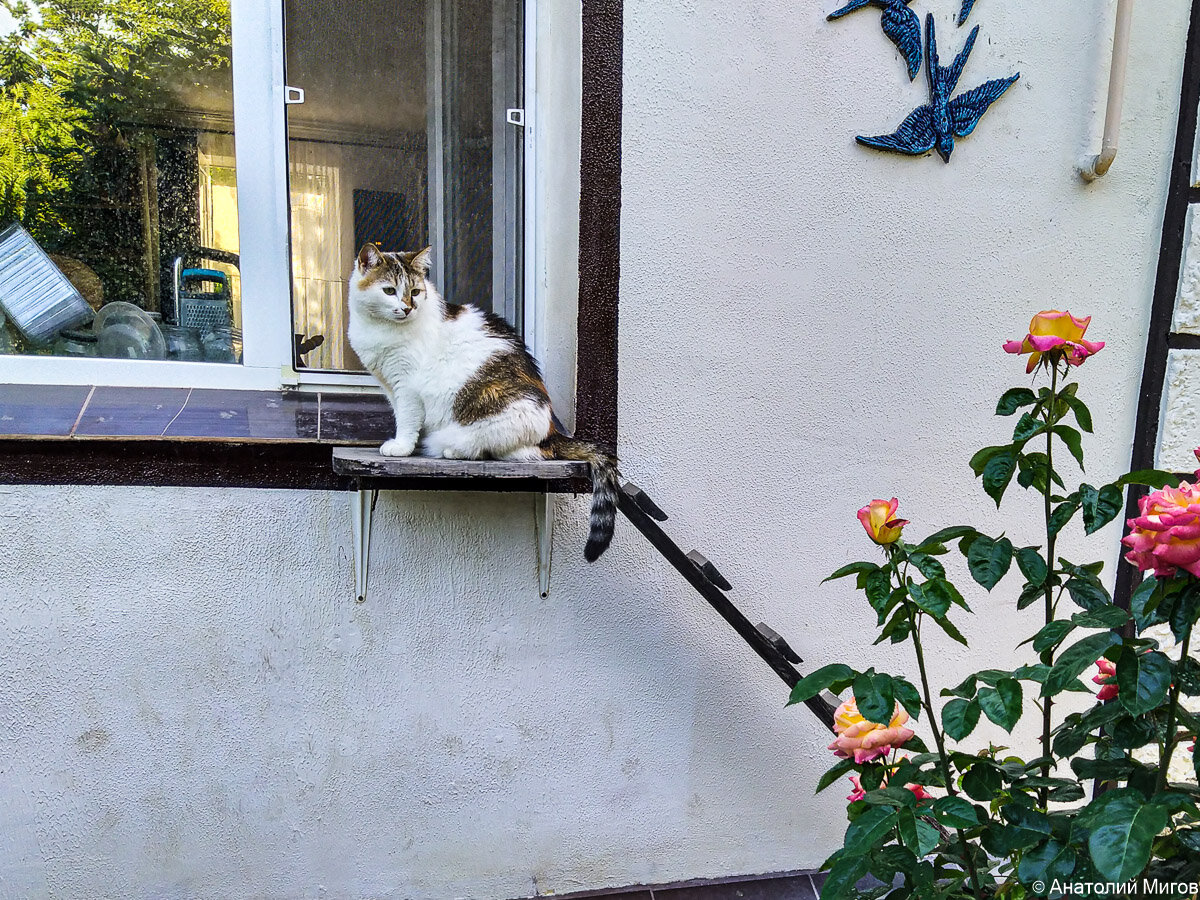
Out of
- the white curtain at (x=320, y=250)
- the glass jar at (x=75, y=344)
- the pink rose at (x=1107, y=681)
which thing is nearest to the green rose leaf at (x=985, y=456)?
the pink rose at (x=1107, y=681)

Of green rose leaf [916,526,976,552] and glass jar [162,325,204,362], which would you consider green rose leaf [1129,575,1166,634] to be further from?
glass jar [162,325,204,362]

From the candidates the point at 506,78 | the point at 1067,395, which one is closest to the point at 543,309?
the point at 506,78

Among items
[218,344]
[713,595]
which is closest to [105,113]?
[218,344]

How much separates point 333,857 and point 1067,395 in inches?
72.8

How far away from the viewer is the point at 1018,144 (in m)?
2.13

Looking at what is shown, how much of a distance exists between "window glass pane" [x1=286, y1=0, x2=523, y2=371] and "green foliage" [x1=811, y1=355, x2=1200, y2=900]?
1.31 m

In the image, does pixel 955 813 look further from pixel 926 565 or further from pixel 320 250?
pixel 320 250

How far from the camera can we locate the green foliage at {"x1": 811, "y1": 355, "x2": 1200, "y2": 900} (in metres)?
0.98

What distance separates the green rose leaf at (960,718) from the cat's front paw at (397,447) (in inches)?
45.6

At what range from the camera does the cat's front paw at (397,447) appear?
177 cm

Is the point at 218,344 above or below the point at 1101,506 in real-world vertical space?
above

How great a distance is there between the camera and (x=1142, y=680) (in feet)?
3.22

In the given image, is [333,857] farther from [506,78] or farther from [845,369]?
[506,78]

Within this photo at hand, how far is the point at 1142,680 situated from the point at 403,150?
1.87 m
